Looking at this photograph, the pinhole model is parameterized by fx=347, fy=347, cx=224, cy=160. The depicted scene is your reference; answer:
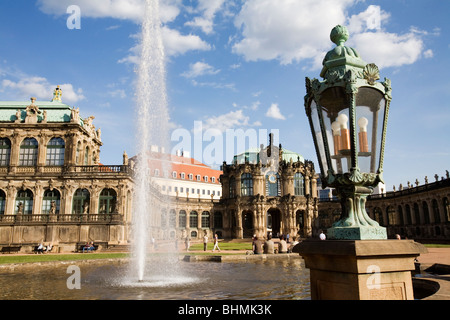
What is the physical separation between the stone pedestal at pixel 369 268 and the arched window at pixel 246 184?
62.7m

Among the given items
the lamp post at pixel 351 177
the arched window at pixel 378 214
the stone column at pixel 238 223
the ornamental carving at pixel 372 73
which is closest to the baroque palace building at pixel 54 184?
the stone column at pixel 238 223

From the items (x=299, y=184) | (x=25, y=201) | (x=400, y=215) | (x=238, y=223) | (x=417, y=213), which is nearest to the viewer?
(x=25, y=201)

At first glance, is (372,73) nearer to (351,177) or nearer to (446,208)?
(351,177)

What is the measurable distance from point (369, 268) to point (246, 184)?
6329 centimetres

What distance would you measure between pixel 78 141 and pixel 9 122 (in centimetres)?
874

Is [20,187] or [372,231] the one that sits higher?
[20,187]

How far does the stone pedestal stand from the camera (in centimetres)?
398

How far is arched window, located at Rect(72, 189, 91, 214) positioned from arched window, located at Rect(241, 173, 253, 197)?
32.7 metres

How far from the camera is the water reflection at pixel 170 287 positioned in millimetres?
9555

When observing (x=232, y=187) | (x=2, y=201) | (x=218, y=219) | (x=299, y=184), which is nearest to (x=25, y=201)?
(x=2, y=201)

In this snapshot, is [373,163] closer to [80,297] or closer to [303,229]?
[80,297]

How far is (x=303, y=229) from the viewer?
6575cm

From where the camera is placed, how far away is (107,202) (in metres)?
41.0
